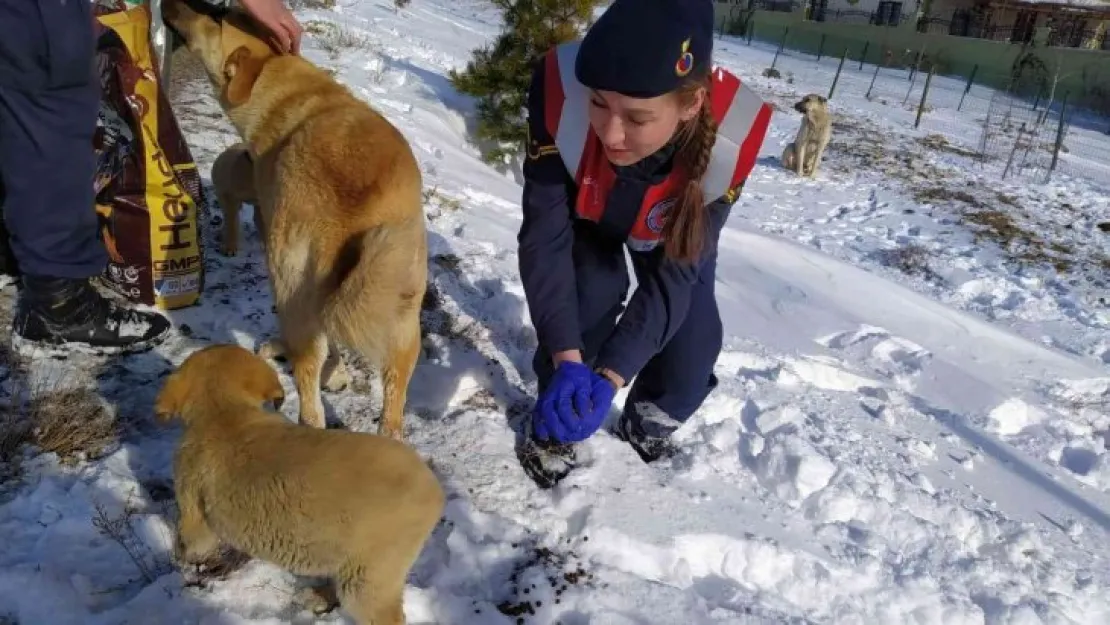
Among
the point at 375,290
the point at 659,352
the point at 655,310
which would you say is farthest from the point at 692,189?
the point at 375,290

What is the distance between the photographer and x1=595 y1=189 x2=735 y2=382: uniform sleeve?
8.83ft

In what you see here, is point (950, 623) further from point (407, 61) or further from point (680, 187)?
point (407, 61)

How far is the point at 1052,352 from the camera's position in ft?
18.5

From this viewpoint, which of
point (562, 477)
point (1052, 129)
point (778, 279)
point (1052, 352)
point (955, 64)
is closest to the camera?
point (562, 477)

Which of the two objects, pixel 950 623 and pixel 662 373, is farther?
pixel 662 373

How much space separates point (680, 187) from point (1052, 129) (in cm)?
2084

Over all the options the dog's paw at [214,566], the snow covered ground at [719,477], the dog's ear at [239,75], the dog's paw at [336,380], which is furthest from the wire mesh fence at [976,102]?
the dog's paw at [214,566]

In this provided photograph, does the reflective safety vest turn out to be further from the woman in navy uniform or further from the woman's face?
the woman's face

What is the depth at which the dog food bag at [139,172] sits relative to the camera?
2912mm

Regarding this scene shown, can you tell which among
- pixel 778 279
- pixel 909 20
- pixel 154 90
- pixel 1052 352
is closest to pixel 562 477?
pixel 154 90

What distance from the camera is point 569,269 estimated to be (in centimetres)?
283

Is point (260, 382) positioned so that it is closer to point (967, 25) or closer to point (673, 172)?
point (673, 172)

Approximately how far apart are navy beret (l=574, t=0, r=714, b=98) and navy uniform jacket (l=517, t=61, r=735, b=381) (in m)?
0.50

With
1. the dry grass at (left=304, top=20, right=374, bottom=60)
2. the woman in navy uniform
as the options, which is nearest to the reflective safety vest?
the woman in navy uniform
